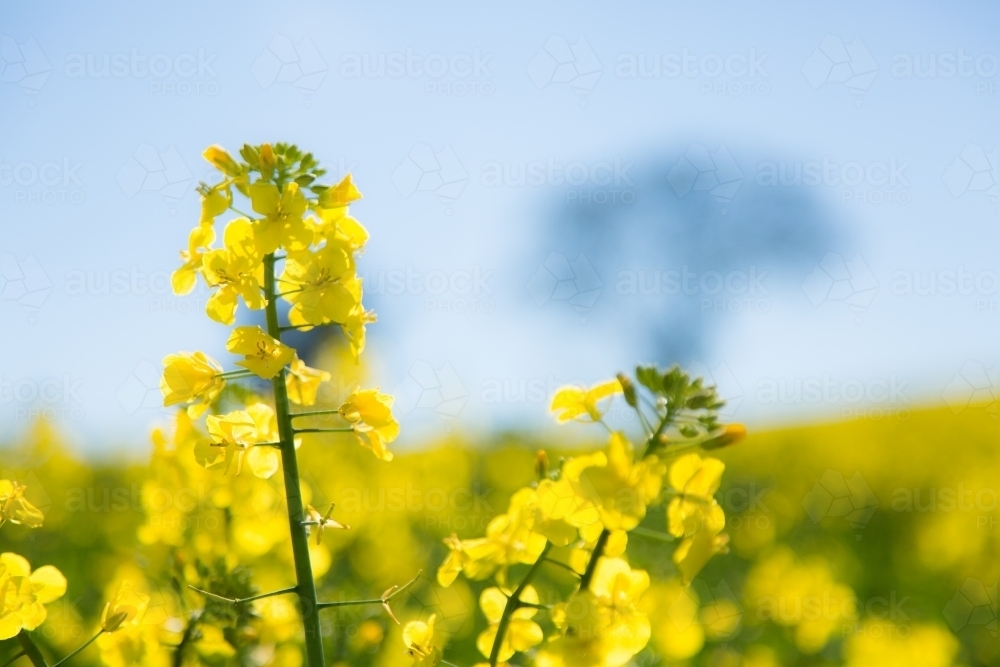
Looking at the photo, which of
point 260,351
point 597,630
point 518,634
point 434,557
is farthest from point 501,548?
point 434,557

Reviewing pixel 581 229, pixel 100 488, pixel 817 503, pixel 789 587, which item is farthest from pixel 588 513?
pixel 581 229

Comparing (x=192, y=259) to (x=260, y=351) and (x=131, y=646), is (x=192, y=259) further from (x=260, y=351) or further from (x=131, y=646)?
(x=131, y=646)

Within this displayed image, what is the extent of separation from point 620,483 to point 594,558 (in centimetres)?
14

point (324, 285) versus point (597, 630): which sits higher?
point (324, 285)

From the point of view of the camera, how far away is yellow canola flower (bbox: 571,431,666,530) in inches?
52.9

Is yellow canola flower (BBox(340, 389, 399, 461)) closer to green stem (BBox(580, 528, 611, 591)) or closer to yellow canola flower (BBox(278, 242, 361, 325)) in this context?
yellow canola flower (BBox(278, 242, 361, 325))

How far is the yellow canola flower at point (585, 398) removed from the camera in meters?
1.66

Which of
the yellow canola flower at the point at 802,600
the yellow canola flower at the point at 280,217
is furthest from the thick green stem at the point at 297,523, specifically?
the yellow canola flower at the point at 802,600

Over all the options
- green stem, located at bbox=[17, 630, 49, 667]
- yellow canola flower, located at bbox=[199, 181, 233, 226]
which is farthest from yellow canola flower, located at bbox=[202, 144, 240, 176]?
green stem, located at bbox=[17, 630, 49, 667]

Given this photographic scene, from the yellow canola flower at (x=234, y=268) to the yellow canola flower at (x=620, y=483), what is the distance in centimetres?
68

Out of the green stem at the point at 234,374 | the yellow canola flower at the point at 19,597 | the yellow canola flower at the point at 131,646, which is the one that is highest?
the green stem at the point at 234,374

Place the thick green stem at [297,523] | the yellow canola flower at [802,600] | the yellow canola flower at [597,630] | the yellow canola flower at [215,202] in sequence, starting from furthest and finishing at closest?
the yellow canola flower at [802,600]
the yellow canola flower at [215,202]
the yellow canola flower at [597,630]
the thick green stem at [297,523]

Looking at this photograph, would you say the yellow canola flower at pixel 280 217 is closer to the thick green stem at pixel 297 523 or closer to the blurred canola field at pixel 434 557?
the thick green stem at pixel 297 523

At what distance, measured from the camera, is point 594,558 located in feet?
4.59
